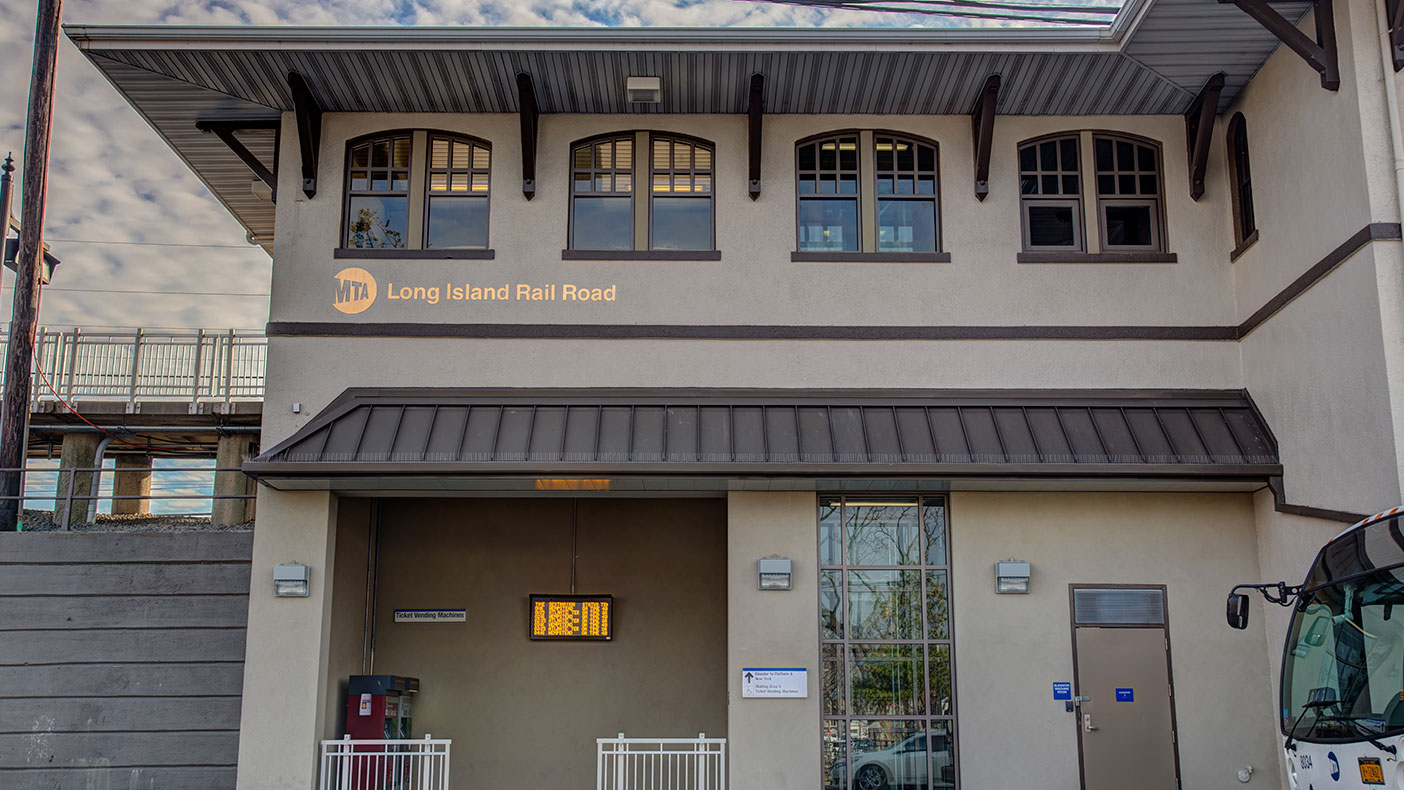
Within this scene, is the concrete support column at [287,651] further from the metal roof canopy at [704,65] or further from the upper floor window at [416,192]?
the metal roof canopy at [704,65]

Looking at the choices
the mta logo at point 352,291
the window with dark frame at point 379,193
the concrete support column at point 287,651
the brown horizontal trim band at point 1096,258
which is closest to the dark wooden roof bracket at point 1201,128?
the brown horizontal trim band at point 1096,258

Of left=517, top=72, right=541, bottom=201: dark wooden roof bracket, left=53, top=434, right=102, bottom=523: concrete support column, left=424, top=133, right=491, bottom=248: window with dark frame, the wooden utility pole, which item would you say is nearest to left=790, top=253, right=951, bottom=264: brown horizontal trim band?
left=517, top=72, right=541, bottom=201: dark wooden roof bracket

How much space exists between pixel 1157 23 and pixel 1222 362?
3.56 meters

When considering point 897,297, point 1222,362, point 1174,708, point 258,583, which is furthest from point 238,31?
point 1174,708

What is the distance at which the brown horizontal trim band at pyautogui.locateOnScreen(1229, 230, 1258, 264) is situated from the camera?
1067 centimetres

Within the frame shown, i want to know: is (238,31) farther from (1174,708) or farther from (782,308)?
(1174,708)

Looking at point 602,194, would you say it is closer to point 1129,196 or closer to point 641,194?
point 641,194

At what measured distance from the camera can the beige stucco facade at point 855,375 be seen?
33.6 feet

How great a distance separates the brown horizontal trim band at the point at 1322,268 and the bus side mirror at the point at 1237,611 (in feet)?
10.4

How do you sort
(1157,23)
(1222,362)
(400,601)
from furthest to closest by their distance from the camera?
(400,601) < (1222,362) < (1157,23)

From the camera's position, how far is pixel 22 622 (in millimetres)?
11242

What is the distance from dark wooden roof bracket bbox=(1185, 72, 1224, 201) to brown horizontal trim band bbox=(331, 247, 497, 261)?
7.61 metres

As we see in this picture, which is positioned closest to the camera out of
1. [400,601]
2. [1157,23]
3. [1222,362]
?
[1157,23]

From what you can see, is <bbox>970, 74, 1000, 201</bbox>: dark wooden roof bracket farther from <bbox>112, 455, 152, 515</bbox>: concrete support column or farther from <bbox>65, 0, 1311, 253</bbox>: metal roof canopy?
<bbox>112, 455, 152, 515</bbox>: concrete support column
